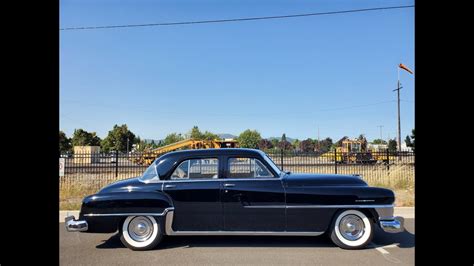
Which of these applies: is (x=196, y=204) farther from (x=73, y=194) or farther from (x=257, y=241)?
(x=73, y=194)

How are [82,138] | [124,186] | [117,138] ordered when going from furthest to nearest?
[117,138] < [82,138] < [124,186]

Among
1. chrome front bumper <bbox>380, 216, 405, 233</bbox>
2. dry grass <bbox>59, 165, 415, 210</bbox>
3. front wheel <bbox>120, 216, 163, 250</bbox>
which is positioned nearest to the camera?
chrome front bumper <bbox>380, 216, 405, 233</bbox>

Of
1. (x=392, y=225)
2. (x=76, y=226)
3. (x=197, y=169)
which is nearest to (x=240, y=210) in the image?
(x=197, y=169)

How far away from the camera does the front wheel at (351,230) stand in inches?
241

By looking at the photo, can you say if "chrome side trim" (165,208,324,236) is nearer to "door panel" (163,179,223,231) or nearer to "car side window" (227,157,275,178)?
"door panel" (163,179,223,231)

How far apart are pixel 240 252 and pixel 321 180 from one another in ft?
5.62

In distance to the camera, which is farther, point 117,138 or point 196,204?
point 117,138

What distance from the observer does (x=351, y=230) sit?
20.4ft

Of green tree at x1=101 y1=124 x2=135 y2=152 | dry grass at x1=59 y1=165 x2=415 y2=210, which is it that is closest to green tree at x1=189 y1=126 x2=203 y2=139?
green tree at x1=101 y1=124 x2=135 y2=152

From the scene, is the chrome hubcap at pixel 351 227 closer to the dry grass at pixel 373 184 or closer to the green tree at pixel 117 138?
the dry grass at pixel 373 184

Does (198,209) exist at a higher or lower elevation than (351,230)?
higher

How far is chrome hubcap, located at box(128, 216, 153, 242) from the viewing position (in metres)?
6.28

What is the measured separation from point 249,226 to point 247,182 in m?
0.67
